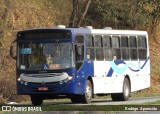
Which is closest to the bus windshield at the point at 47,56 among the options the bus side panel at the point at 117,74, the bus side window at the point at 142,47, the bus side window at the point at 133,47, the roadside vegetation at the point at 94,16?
the bus side panel at the point at 117,74

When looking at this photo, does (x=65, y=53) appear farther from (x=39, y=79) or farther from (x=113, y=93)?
(x=113, y=93)

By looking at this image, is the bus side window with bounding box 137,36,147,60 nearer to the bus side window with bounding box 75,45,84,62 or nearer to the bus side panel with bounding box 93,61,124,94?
the bus side panel with bounding box 93,61,124,94

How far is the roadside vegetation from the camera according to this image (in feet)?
121

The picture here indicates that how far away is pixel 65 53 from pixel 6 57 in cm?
1017

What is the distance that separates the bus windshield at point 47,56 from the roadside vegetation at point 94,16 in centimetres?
883

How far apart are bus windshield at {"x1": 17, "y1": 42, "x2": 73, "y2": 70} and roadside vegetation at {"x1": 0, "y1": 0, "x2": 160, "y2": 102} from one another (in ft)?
29.0

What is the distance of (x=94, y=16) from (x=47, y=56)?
2296cm

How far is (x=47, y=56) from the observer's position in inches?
987

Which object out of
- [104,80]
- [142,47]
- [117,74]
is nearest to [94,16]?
[142,47]

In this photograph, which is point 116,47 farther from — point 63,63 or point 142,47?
point 63,63

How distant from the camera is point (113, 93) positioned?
29188 mm

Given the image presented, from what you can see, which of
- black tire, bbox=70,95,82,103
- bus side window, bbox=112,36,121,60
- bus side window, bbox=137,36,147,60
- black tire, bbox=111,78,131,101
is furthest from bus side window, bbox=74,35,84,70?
bus side window, bbox=137,36,147,60

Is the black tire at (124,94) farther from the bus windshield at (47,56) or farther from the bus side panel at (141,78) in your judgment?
the bus windshield at (47,56)

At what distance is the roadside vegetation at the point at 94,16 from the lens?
3694 centimetres
